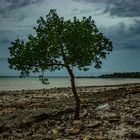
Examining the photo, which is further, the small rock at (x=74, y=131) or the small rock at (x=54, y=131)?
the small rock at (x=54, y=131)

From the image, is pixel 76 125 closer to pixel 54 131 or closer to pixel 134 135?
pixel 54 131

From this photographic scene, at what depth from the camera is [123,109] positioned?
31219 millimetres

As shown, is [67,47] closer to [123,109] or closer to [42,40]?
[42,40]

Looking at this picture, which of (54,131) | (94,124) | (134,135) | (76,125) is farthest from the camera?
(76,125)

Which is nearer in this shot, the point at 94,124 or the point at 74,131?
the point at 74,131

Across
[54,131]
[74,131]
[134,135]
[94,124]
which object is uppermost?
[94,124]

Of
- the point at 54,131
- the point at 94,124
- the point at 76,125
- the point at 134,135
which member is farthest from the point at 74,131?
the point at 134,135

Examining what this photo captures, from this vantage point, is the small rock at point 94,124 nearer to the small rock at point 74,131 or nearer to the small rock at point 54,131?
the small rock at point 74,131

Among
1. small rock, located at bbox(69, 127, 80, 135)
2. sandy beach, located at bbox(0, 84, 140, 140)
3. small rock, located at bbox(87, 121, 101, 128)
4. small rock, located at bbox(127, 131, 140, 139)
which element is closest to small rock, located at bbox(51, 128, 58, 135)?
sandy beach, located at bbox(0, 84, 140, 140)

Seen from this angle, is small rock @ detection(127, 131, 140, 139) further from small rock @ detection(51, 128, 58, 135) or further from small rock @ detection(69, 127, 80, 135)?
small rock @ detection(51, 128, 58, 135)

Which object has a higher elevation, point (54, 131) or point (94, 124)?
point (94, 124)

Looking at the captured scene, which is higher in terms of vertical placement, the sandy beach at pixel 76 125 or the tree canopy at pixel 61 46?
the tree canopy at pixel 61 46

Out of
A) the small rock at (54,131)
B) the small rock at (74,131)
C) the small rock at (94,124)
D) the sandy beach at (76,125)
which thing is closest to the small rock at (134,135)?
the sandy beach at (76,125)

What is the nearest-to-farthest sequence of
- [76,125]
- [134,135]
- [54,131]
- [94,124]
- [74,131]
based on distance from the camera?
[134,135]
[74,131]
[54,131]
[94,124]
[76,125]
